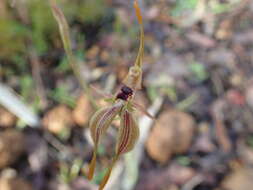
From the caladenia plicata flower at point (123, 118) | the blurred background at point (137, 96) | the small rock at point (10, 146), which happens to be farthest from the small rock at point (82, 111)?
the caladenia plicata flower at point (123, 118)

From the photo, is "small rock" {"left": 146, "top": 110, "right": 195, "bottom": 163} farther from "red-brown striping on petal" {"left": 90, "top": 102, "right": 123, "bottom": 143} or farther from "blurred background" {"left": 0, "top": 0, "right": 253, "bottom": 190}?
"red-brown striping on petal" {"left": 90, "top": 102, "right": 123, "bottom": 143}

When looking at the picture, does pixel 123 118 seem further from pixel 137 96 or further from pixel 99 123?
pixel 137 96

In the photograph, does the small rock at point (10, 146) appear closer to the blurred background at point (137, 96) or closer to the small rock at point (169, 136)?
the blurred background at point (137, 96)

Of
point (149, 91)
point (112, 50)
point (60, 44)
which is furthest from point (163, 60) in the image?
point (60, 44)

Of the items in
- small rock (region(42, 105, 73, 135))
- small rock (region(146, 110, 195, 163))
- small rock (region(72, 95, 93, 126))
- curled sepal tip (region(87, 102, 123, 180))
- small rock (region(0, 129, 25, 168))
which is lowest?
curled sepal tip (region(87, 102, 123, 180))

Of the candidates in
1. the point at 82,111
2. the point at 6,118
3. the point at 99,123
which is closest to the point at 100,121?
the point at 99,123

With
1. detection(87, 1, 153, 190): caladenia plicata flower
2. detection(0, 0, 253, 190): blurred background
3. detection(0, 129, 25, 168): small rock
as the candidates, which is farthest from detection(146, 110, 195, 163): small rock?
detection(87, 1, 153, 190): caladenia plicata flower

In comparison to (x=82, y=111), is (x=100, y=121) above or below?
below

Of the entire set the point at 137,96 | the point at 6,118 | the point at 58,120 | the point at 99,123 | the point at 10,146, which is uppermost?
the point at 137,96
